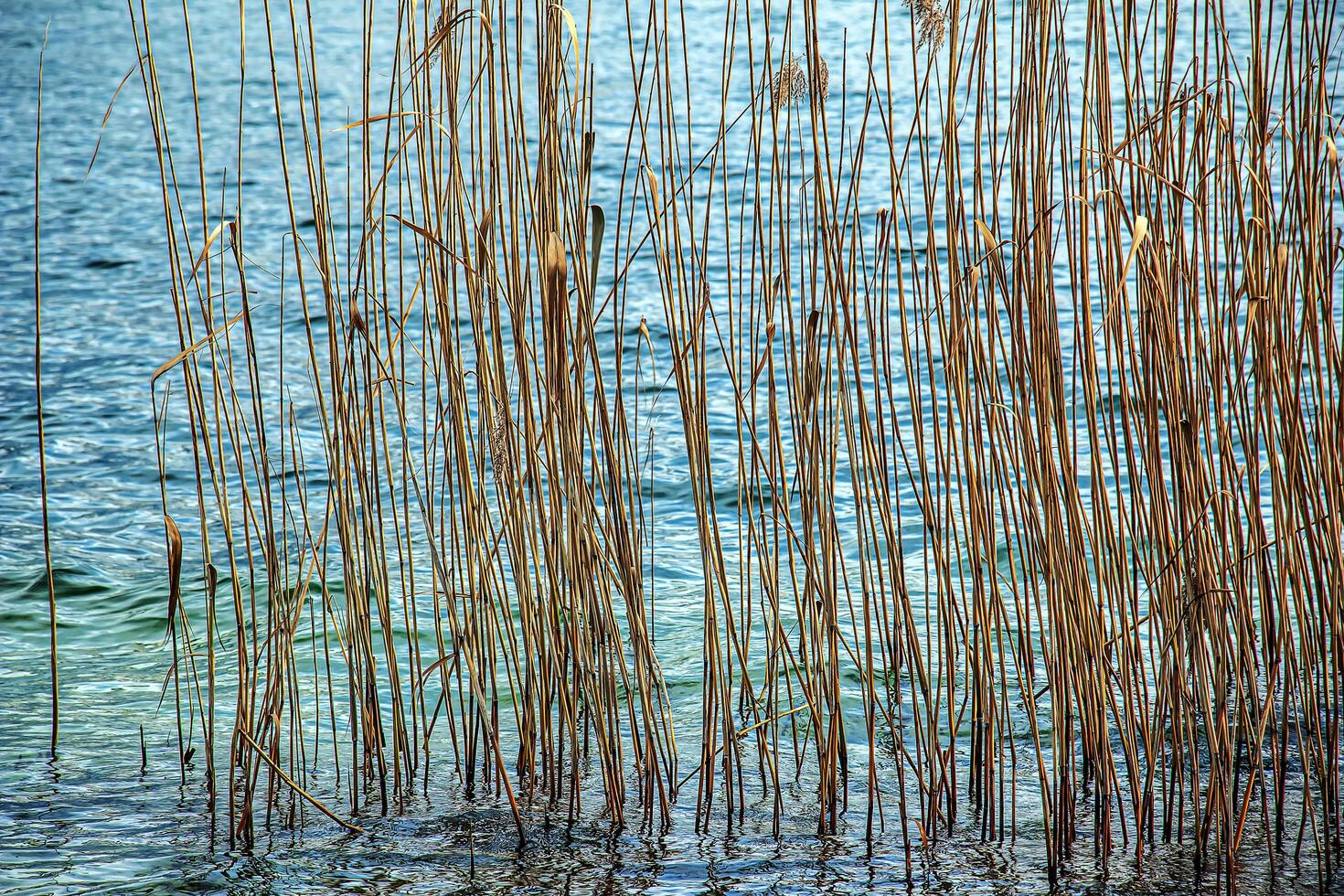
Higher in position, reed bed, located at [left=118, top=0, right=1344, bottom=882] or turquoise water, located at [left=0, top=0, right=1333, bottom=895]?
reed bed, located at [left=118, top=0, right=1344, bottom=882]

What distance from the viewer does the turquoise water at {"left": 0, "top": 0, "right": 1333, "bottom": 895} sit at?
6.26ft

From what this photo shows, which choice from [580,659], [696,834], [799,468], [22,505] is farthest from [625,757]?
[22,505]

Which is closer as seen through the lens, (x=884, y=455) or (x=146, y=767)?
(x=884, y=455)

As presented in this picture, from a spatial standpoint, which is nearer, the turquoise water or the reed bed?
the reed bed

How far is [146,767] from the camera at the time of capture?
7.59 feet

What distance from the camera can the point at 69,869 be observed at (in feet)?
6.43

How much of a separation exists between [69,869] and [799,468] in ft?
3.96

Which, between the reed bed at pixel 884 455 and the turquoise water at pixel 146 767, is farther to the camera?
the turquoise water at pixel 146 767

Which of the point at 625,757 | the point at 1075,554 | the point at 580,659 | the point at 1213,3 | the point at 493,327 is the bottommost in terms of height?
the point at 625,757

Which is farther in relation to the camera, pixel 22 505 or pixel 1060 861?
pixel 22 505

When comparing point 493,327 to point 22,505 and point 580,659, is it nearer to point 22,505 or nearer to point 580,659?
point 580,659

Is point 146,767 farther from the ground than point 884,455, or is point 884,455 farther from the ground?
point 884,455

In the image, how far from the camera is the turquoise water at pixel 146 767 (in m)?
1.91

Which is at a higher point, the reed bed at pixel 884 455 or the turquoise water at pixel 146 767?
the reed bed at pixel 884 455
